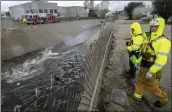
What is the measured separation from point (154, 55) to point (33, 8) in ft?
145

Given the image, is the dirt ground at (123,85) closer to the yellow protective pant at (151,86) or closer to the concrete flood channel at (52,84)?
the yellow protective pant at (151,86)

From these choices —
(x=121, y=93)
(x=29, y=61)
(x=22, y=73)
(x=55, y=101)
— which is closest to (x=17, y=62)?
(x=29, y=61)

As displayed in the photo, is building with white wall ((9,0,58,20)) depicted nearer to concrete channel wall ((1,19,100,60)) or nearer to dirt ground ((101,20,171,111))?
concrete channel wall ((1,19,100,60))

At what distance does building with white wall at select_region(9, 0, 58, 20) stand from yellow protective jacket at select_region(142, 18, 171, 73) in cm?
4372

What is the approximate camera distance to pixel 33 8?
43.1 metres

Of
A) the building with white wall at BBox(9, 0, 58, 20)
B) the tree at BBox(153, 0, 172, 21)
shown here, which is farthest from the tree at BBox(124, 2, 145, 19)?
the building with white wall at BBox(9, 0, 58, 20)

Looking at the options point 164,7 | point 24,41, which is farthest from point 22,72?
point 164,7

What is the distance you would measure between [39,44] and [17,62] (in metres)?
4.37

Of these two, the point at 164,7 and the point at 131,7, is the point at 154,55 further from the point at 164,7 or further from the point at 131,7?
the point at 131,7

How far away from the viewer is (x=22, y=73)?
802 cm

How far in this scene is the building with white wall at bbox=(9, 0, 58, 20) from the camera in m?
42.9

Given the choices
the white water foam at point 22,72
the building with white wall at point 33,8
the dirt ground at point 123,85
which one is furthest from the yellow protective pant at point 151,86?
the building with white wall at point 33,8

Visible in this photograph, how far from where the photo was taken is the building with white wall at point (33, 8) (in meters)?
42.9

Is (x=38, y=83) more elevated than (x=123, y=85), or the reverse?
(x=123, y=85)
